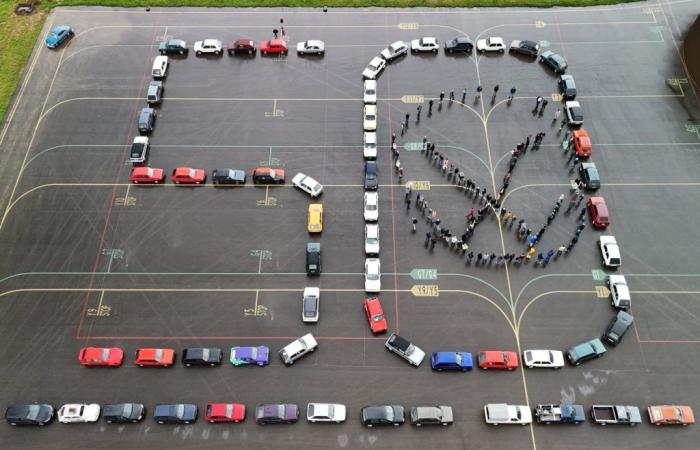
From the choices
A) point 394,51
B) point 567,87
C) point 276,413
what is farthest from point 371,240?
point 567,87

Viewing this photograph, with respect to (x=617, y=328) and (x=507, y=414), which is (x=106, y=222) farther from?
(x=617, y=328)

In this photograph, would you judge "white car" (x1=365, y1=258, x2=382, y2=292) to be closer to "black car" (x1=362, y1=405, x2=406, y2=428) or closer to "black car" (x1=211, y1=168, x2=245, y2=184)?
"black car" (x1=362, y1=405, x2=406, y2=428)

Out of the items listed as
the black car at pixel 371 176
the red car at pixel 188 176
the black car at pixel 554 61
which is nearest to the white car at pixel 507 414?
the black car at pixel 371 176

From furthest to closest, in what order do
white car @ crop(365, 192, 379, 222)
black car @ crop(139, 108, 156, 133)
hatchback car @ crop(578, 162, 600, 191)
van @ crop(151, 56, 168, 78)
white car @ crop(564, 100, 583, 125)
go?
van @ crop(151, 56, 168, 78) → white car @ crop(564, 100, 583, 125) → black car @ crop(139, 108, 156, 133) → hatchback car @ crop(578, 162, 600, 191) → white car @ crop(365, 192, 379, 222)

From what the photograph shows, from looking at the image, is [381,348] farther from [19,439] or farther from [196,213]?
[19,439]

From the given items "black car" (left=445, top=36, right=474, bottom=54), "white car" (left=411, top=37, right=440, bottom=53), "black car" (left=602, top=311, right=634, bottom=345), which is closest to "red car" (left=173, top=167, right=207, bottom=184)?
"white car" (left=411, top=37, right=440, bottom=53)

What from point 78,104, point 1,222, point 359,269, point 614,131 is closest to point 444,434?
point 359,269

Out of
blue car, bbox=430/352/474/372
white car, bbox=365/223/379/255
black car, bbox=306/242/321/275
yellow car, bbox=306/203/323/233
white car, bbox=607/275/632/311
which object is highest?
yellow car, bbox=306/203/323/233
